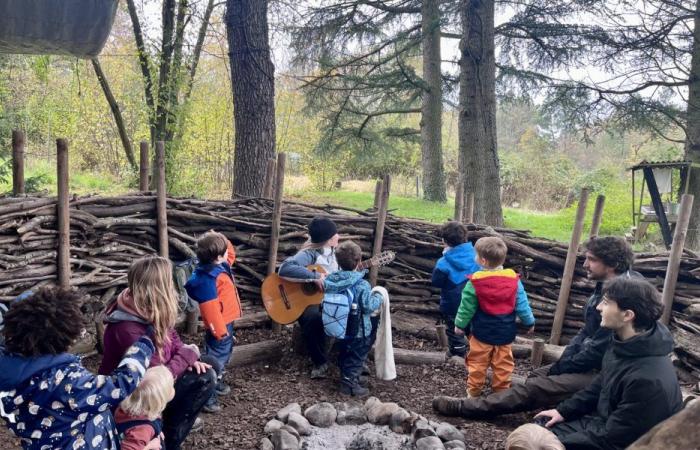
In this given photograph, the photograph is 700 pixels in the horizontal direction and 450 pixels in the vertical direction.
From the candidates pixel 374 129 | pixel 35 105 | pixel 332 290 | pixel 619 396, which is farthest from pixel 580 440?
pixel 35 105

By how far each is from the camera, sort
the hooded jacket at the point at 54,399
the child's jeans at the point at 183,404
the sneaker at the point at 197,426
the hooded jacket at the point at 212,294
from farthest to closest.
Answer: the hooded jacket at the point at 212,294 → the sneaker at the point at 197,426 → the child's jeans at the point at 183,404 → the hooded jacket at the point at 54,399

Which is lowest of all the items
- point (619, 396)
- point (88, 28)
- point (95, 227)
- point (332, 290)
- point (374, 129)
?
point (619, 396)

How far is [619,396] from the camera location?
9.95 feet

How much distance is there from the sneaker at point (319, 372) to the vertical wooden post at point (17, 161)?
2.80 m

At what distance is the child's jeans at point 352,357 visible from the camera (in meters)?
4.38

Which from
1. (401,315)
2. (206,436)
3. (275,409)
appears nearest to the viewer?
(206,436)

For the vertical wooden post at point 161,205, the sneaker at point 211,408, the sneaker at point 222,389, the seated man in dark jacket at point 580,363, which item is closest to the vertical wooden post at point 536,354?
the seated man in dark jacket at point 580,363

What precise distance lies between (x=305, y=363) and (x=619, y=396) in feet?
8.57

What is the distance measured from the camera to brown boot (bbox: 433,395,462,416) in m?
4.07

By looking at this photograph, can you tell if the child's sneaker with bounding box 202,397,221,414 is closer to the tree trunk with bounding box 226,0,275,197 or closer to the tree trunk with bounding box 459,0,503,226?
the tree trunk with bounding box 226,0,275,197

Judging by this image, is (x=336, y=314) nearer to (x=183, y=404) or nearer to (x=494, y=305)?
(x=494, y=305)

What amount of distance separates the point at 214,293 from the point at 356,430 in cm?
134

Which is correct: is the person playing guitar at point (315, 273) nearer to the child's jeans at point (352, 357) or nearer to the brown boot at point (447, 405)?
the child's jeans at point (352, 357)

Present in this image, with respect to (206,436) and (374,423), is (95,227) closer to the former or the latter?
(206,436)
